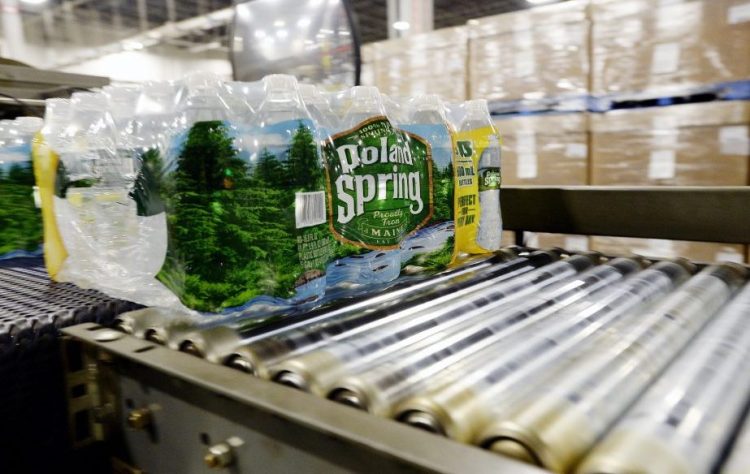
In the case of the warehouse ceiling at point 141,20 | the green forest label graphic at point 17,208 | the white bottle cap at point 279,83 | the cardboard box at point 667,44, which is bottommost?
the green forest label graphic at point 17,208

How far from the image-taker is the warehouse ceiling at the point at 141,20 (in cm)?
859

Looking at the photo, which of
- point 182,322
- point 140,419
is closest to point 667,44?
point 182,322

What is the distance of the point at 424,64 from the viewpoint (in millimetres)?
2994

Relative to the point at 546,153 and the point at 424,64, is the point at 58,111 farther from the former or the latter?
the point at 424,64

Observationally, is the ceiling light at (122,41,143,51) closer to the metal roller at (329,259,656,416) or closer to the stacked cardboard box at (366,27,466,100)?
the stacked cardboard box at (366,27,466,100)

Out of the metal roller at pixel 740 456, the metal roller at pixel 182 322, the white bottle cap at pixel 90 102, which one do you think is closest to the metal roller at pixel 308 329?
the metal roller at pixel 182 322

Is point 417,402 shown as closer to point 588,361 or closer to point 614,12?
point 588,361

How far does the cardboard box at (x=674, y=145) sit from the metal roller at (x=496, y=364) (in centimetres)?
154

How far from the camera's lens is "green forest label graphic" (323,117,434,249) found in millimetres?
883

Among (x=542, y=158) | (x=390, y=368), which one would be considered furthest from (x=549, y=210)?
(x=542, y=158)

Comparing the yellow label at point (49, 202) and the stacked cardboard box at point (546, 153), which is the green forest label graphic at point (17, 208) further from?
the stacked cardboard box at point (546, 153)

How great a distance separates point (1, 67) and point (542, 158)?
218cm

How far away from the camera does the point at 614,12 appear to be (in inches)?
91.1

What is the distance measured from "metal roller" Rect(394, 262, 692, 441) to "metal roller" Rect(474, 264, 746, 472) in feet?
0.05
